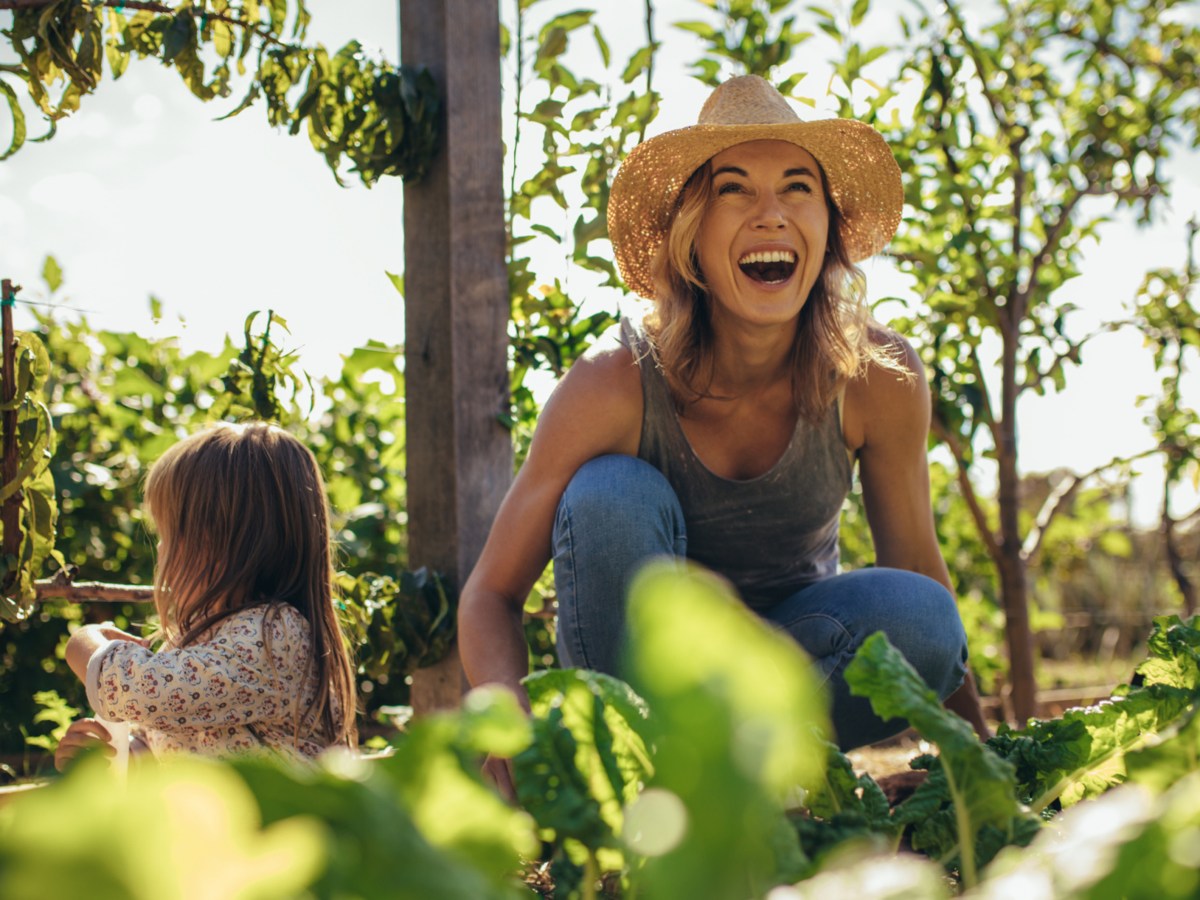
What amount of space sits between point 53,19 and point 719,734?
176 centimetres

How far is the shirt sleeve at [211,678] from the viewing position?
163 cm

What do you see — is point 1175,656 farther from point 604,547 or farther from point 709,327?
point 709,327

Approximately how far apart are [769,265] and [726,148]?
0.23 m

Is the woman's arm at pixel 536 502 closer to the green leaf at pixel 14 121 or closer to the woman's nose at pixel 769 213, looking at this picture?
the woman's nose at pixel 769 213

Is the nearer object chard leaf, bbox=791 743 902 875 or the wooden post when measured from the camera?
chard leaf, bbox=791 743 902 875

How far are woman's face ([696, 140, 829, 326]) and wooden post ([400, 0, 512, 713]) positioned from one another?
0.43 m

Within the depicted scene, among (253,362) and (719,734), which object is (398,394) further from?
(719,734)

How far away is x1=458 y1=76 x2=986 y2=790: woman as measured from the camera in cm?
169

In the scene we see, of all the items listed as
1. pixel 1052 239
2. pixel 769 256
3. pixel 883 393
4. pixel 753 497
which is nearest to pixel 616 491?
pixel 753 497

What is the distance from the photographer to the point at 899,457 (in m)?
1.93

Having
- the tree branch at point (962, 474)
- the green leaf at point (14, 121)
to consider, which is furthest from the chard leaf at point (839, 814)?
the tree branch at point (962, 474)

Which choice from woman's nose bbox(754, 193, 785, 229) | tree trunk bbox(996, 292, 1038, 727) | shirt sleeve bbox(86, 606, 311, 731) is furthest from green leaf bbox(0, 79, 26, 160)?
tree trunk bbox(996, 292, 1038, 727)

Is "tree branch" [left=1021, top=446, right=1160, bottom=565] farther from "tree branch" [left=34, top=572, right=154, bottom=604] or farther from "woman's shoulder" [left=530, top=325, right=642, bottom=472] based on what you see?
"tree branch" [left=34, top=572, right=154, bottom=604]

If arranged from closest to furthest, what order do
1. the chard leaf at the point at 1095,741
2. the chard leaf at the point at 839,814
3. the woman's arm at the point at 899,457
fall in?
the chard leaf at the point at 839,814
the chard leaf at the point at 1095,741
the woman's arm at the point at 899,457
